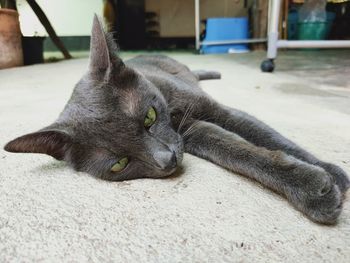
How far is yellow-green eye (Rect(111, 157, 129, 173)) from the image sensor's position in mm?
682

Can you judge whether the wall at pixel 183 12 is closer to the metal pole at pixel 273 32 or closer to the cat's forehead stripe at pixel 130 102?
the metal pole at pixel 273 32

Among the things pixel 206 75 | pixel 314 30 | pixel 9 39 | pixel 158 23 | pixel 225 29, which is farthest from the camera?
pixel 158 23

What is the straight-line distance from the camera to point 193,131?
0.82 meters

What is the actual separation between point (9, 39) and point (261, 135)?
244 cm

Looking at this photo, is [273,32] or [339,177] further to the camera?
[273,32]

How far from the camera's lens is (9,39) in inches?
102

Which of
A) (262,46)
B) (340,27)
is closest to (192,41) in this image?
(262,46)

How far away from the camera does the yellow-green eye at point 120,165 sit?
68 centimetres

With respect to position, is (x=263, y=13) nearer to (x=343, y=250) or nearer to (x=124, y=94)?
(x=124, y=94)

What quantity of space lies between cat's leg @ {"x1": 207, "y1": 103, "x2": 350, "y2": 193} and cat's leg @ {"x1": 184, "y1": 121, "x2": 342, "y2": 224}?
0.06 metres

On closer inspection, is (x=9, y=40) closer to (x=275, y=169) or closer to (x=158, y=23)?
(x=158, y=23)

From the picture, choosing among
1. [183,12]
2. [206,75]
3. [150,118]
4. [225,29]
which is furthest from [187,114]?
[183,12]

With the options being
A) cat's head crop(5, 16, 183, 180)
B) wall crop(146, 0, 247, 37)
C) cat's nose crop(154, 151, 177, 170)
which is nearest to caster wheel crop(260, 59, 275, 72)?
cat's head crop(5, 16, 183, 180)

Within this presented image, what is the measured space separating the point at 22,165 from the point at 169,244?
467 mm
